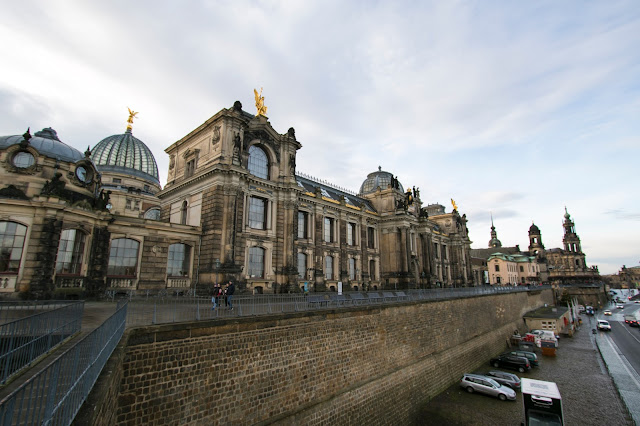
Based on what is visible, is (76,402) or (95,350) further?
(95,350)

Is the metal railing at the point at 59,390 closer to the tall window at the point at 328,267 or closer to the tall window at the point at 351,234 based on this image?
the tall window at the point at 328,267

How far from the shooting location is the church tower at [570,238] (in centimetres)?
11511

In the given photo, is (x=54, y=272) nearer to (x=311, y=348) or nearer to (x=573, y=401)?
(x=311, y=348)

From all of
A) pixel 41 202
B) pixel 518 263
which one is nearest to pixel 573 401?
pixel 41 202

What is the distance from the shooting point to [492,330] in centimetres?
3647

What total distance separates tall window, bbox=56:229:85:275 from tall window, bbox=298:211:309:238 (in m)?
19.0

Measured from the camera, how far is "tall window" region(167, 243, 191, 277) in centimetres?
2469

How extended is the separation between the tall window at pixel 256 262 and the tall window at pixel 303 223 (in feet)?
22.4

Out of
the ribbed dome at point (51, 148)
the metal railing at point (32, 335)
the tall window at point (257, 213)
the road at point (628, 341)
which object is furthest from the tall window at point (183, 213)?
the road at point (628, 341)

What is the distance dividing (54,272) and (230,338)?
1400 centimetres

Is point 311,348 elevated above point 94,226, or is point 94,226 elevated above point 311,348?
point 94,226

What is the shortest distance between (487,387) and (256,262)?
65.1 ft

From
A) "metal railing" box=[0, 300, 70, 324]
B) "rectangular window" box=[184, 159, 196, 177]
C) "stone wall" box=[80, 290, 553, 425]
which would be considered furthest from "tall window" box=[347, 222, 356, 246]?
"metal railing" box=[0, 300, 70, 324]

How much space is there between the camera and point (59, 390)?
14.9ft
